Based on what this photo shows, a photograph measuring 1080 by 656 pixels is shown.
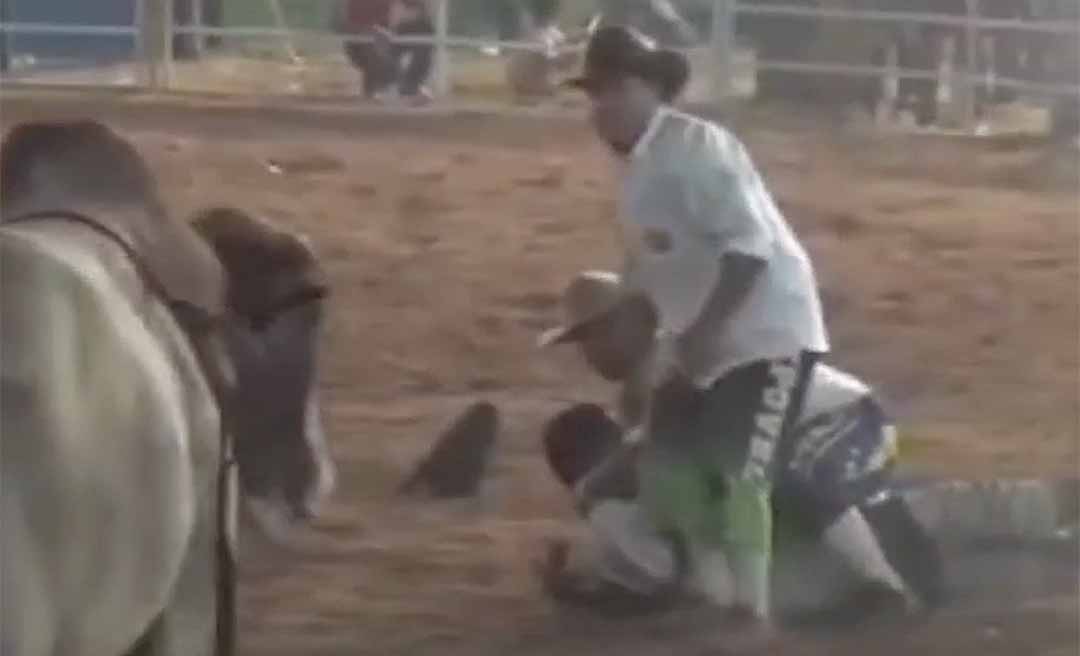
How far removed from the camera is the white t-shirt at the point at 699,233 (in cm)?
174

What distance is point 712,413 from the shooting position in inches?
69.9

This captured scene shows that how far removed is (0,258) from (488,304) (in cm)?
58

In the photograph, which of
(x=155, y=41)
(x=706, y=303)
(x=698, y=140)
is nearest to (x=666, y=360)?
(x=706, y=303)

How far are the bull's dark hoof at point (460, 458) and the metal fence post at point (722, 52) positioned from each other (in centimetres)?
29

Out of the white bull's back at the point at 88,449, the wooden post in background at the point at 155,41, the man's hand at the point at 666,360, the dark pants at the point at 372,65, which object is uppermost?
the wooden post in background at the point at 155,41

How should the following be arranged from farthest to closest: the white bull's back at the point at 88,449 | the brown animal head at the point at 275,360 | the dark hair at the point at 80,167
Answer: the brown animal head at the point at 275,360 → the dark hair at the point at 80,167 → the white bull's back at the point at 88,449

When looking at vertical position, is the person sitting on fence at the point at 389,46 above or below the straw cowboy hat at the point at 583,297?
above

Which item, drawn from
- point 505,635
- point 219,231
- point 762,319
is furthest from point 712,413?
point 219,231

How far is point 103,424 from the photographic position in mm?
1250

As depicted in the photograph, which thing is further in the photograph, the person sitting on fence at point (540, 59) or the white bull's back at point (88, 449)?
the person sitting on fence at point (540, 59)

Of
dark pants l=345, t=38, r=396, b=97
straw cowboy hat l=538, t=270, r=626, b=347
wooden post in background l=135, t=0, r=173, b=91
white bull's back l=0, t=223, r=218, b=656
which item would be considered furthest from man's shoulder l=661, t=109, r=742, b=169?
white bull's back l=0, t=223, r=218, b=656

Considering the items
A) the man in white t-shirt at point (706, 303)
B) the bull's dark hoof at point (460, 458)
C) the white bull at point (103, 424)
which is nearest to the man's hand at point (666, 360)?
the man in white t-shirt at point (706, 303)

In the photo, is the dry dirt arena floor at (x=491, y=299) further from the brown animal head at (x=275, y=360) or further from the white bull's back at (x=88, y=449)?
the white bull's back at (x=88, y=449)

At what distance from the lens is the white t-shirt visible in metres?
1.74
